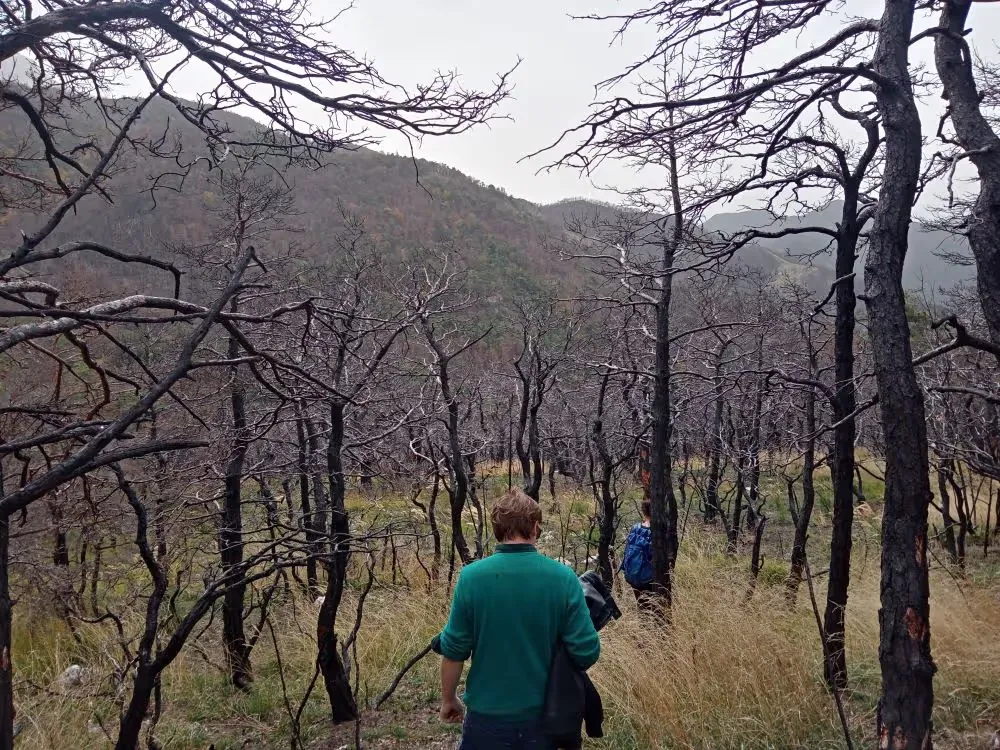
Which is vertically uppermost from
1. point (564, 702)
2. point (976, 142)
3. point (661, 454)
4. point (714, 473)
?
point (976, 142)

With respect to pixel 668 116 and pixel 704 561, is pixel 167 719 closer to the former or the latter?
pixel 668 116

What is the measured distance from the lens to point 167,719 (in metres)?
5.43

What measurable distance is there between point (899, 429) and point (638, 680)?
279cm

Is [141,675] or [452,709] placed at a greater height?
[141,675]

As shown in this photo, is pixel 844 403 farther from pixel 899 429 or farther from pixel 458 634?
pixel 458 634

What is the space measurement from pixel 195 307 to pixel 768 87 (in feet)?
8.92

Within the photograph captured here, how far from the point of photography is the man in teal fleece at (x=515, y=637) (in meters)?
2.66

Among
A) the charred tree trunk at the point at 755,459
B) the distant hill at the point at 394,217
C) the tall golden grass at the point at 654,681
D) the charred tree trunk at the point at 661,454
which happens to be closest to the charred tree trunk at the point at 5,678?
the tall golden grass at the point at 654,681

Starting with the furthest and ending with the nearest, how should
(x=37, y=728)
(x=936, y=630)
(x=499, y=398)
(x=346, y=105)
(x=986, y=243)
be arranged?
(x=499, y=398), (x=936, y=630), (x=37, y=728), (x=986, y=243), (x=346, y=105)

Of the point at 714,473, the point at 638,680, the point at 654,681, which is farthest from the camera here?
the point at 714,473

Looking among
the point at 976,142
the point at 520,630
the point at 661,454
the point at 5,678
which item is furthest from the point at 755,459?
the point at 5,678

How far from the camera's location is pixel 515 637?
267cm

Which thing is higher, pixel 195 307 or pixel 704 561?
pixel 195 307

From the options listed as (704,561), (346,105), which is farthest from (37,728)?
(704,561)
